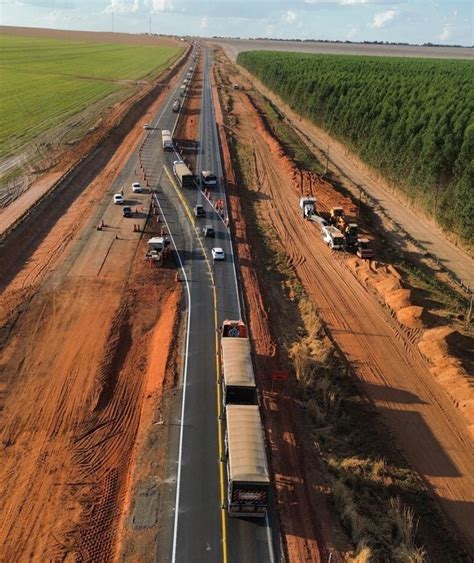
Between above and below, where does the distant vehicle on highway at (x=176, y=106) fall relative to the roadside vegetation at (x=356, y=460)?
Answer: below

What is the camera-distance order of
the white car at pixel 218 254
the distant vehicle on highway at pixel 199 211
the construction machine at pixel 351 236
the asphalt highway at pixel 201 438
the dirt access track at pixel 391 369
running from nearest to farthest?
the asphalt highway at pixel 201 438
the dirt access track at pixel 391 369
the white car at pixel 218 254
the construction machine at pixel 351 236
the distant vehicle on highway at pixel 199 211

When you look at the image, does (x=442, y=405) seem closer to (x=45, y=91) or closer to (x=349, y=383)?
(x=349, y=383)

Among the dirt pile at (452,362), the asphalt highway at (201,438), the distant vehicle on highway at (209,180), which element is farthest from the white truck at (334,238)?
the distant vehicle on highway at (209,180)

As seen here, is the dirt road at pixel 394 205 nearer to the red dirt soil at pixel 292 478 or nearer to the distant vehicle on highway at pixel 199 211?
the distant vehicle on highway at pixel 199 211

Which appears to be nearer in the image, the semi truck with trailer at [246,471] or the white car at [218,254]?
the semi truck with trailer at [246,471]

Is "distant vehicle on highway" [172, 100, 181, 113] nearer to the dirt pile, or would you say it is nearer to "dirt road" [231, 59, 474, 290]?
"dirt road" [231, 59, 474, 290]

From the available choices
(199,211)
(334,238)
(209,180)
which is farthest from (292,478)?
(209,180)

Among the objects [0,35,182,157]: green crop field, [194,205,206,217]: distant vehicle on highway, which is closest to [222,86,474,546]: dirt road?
[194,205,206,217]: distant vehicle on highway
